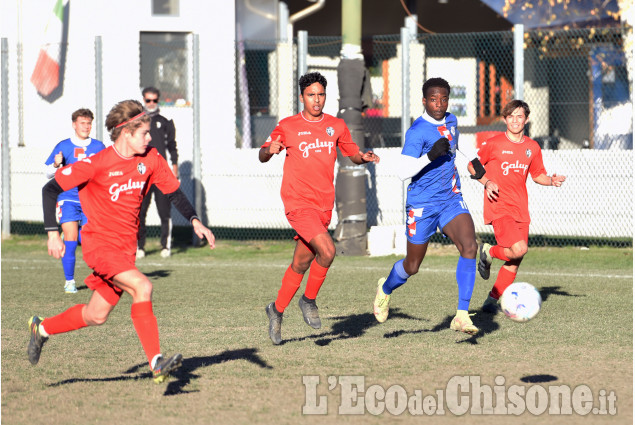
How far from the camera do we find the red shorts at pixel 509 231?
917 centimetres

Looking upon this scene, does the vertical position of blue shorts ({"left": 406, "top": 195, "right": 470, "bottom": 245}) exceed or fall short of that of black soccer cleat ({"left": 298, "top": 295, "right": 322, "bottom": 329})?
it exceeds it

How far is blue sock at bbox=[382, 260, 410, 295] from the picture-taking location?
8430mm

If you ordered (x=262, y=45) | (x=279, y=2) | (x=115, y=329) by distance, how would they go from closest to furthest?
(x=115, y=329) → (x=262, y=45) → (x=279, y=2)

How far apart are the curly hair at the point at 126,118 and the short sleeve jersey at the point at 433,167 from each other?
2507mm

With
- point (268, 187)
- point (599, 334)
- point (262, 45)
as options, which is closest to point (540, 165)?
point (599, 334)

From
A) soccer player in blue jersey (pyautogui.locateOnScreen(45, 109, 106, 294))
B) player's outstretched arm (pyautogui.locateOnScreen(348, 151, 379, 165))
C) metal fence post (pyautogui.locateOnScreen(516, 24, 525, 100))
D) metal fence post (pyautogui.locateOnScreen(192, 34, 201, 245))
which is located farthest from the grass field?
metal fence post (pyautogui.locateOnScreen(192, 34, 201, 245))

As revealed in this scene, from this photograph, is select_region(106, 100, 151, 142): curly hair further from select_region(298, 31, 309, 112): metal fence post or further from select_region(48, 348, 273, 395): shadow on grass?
select_region(298, 31, 309, 112): metal fence post

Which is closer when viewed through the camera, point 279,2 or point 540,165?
point 540,165

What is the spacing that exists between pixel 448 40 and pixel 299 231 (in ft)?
53.3

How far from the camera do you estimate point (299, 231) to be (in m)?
7.87

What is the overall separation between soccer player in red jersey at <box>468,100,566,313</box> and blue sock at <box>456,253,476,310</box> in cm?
130

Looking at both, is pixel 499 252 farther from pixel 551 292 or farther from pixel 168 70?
pixel 168 70

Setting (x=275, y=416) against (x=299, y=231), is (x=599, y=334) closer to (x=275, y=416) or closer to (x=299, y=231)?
(x=299, y=231)

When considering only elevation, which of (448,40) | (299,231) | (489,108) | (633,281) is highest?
(448,40)
